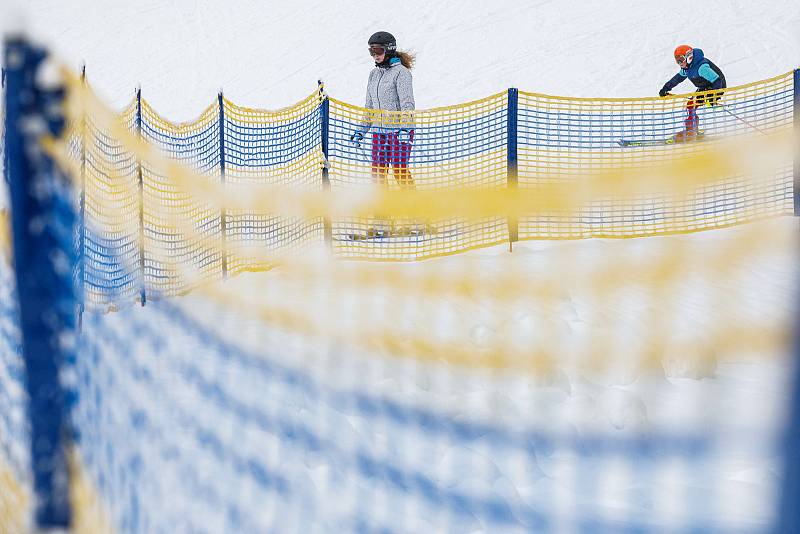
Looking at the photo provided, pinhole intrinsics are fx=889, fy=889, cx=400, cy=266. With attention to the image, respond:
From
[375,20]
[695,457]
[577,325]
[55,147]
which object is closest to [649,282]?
[695,457]

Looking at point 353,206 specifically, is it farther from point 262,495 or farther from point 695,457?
point 695,457

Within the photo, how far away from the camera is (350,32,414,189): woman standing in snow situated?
821 cm

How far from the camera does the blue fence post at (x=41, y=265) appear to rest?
2518 millimetres

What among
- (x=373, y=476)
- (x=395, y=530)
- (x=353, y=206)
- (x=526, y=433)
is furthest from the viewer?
(x=526, y=433)

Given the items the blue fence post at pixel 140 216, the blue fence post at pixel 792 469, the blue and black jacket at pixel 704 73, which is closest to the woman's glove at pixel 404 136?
the blue fence post at pixel 140 216

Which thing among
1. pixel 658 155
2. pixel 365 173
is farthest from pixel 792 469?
pixel 658 155

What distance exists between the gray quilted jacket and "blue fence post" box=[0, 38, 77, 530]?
5889mm

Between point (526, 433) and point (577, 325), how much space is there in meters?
1.44

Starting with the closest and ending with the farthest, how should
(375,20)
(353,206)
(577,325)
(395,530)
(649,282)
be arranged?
(353,206)
(649,282)
(395,530)
(577,325)
(375,20)

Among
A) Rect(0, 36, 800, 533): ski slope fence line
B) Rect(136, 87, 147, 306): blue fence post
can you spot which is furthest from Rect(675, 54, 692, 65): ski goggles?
Rect(0, 36, 800, 533): ski slope fence line

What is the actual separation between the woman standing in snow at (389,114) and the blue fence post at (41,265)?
5.43m

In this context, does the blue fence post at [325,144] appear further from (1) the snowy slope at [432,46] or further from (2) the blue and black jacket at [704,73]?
(1) the snowy slope at [432,46]

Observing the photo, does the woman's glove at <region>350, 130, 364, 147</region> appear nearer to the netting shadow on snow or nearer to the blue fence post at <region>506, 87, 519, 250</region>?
the blue fence post at <region>506, 87, 519, 250</region>

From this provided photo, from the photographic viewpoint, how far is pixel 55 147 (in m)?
2.54
